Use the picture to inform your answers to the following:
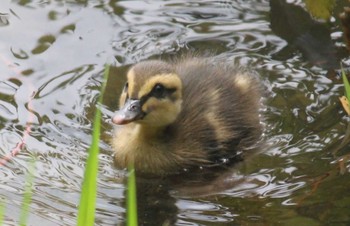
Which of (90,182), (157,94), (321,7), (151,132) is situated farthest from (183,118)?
(90,182)

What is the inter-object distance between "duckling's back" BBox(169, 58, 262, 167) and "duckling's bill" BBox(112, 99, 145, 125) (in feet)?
1.12

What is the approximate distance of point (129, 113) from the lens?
12.6 feet

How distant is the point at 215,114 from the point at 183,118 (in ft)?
0.50

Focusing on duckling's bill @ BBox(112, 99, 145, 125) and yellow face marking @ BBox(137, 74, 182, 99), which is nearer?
duckling's bill @ BBox(112, 99, 145, 125)

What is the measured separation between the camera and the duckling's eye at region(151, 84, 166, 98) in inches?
157

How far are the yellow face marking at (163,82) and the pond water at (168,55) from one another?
0.36 m

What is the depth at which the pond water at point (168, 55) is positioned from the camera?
11.9 ft

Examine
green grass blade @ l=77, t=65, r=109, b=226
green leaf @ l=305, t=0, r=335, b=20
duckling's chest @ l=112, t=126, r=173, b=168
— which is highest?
green leaf @ l=305, t=0, r=335, b=20

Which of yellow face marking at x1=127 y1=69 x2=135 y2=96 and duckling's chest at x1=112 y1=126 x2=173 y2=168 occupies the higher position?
yellow face marking at x1=127 y1=69 x2=135 y2=96

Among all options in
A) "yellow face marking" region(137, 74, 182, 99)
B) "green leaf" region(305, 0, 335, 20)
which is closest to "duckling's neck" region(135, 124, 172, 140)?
"yellow face marking" region(137, 74, 182, 99)

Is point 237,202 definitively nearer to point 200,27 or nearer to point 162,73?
point 162,73

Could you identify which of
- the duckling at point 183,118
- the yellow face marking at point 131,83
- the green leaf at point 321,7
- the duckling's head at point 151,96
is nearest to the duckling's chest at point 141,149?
the duckling at point 183,118

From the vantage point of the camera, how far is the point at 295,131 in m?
4.33

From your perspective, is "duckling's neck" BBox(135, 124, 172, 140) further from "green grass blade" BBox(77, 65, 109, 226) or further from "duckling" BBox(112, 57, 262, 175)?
"green grass blade" BBox(77, 65, 109, 226)
